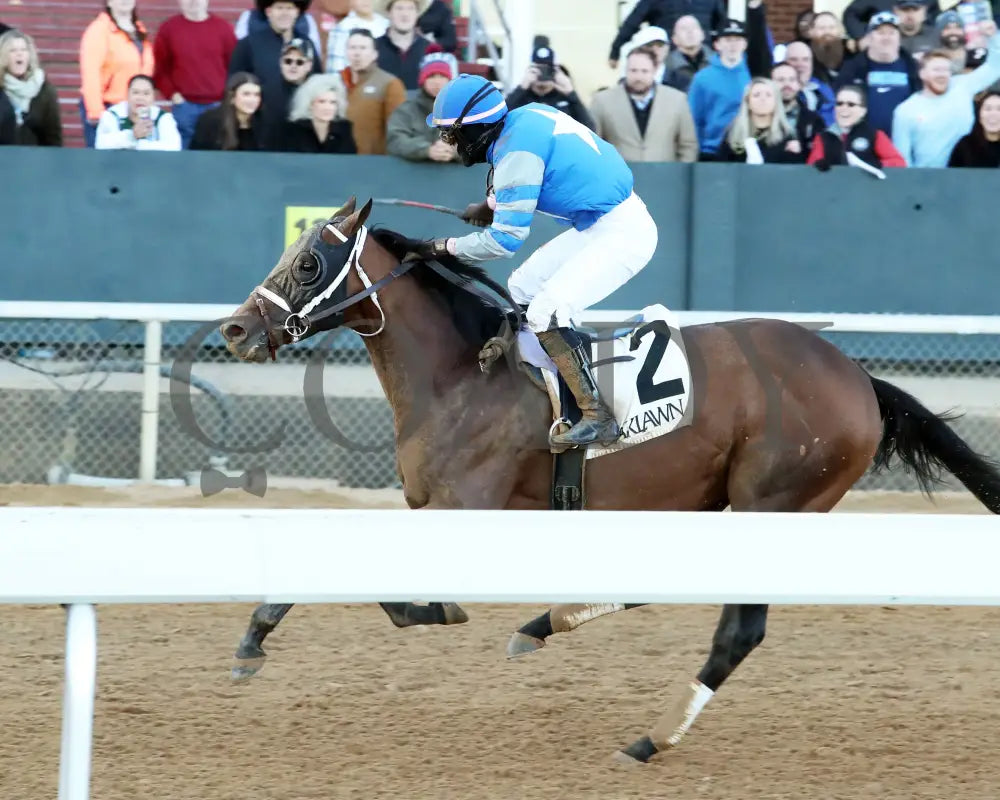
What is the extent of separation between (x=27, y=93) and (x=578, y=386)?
495 centimetres

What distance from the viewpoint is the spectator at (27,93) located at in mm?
8477

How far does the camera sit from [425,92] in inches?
330

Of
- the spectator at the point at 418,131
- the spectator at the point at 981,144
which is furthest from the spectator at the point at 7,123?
the spectator at the point at 981,144

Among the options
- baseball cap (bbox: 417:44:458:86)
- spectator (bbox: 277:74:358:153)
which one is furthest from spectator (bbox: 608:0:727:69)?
spectator (bbox: 277:74:358:153)

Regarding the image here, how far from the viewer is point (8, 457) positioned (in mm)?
7969

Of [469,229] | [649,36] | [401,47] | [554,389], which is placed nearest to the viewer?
[554,389]

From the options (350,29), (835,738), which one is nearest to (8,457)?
(350,29)

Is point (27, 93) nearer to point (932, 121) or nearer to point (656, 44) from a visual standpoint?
point (656, 44)

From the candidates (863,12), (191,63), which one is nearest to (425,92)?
(191,63)

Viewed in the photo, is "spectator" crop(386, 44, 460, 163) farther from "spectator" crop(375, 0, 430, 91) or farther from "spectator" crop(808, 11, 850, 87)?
"spectator" crop(808, 11, 850, 87)

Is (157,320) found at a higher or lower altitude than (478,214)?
lower

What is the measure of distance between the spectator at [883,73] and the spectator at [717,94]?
676 millimetres

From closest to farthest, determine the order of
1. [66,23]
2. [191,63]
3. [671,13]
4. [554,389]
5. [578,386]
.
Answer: [578,386], [554,389], [191,63], [671,13], [66,23]

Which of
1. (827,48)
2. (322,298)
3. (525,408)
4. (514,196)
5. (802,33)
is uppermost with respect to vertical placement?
(802,33)
